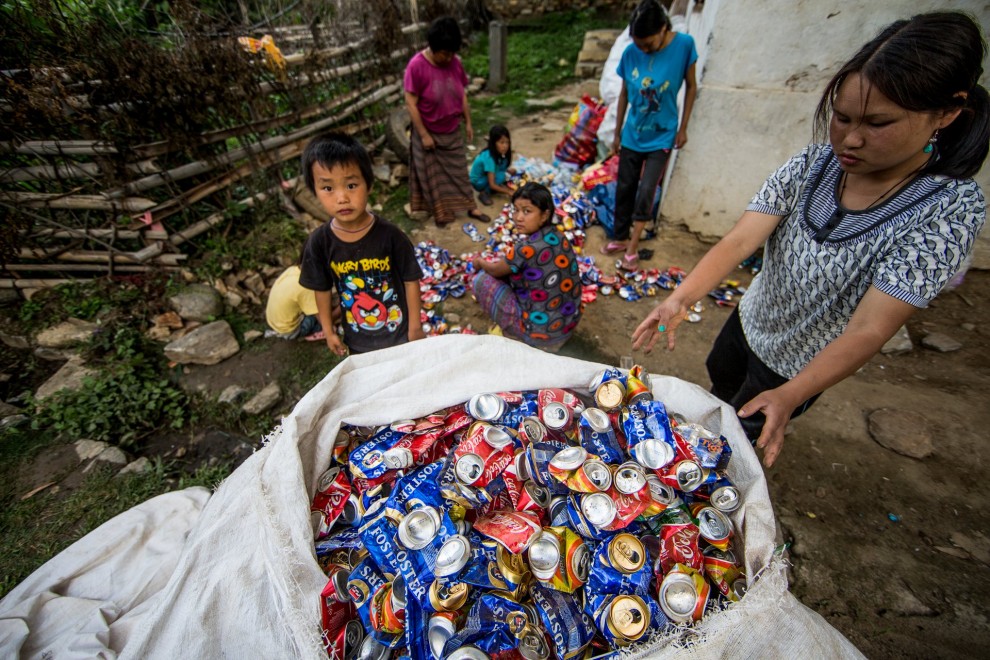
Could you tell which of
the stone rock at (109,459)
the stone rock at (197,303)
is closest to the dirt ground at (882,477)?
the stone rock at (109,459)

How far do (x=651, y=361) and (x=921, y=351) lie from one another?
6.65 ft

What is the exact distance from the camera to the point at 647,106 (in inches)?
141

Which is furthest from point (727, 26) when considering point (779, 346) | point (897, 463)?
point (897, 463)

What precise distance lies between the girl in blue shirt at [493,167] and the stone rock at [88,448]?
428cm

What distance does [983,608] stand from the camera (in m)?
1.83

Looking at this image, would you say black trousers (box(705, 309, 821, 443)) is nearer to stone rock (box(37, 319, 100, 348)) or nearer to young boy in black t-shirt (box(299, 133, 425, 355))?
young boy in black t-shirt (box(299, 133, 425, 355))

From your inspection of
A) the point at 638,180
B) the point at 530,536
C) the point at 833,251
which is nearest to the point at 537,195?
the point at 833,251

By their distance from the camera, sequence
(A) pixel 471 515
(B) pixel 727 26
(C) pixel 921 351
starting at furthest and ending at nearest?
(B) pixel 727 26 → (C) pixel 921 351 → (A) pixel 471 515

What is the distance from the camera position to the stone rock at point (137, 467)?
2381 mm

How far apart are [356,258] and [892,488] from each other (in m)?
3.12

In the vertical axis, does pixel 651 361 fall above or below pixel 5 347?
below

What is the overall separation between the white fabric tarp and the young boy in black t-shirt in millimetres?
589

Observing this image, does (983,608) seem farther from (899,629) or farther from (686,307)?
(686,307)

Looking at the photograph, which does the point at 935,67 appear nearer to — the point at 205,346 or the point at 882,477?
the point at 882,477
